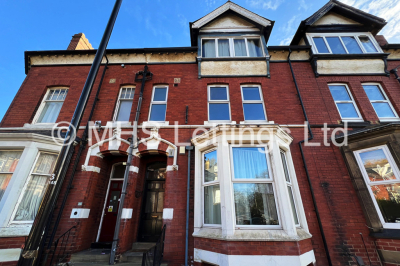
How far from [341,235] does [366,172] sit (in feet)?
6.52

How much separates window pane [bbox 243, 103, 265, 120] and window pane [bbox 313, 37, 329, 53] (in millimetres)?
4131

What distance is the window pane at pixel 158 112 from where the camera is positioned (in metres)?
6.94

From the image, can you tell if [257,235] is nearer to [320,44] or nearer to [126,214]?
[126,214]

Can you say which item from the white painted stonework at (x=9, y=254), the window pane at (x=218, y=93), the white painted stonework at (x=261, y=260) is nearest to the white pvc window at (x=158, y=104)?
the window pane at (x=218, y=93)

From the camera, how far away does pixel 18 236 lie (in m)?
4.75

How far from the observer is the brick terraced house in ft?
15.0

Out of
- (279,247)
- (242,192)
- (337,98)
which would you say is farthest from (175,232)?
(337,98)

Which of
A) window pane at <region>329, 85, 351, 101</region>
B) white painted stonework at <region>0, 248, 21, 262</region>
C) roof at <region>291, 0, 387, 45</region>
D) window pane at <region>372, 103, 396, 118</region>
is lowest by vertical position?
white painted stonework at <region>0, 248, 21, 262</region>

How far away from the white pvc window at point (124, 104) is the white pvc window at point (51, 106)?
2.40 m

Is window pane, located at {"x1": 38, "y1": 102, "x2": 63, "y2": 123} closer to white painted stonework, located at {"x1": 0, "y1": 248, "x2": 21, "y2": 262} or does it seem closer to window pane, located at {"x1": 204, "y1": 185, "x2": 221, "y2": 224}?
white painted stonework, located at {"x1": 0, "y1": 248, "x2": 21, "y2": 262}

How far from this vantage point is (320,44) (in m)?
8.14

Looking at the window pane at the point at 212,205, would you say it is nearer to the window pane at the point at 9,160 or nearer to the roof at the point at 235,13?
the window pane at the point at 9,160

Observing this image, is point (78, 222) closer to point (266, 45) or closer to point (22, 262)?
point (22, 262)

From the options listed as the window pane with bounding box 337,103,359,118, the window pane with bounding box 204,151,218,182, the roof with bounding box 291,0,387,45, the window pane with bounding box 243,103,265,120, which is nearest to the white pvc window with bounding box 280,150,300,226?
the window pane with bounding box 243,103,265,120
